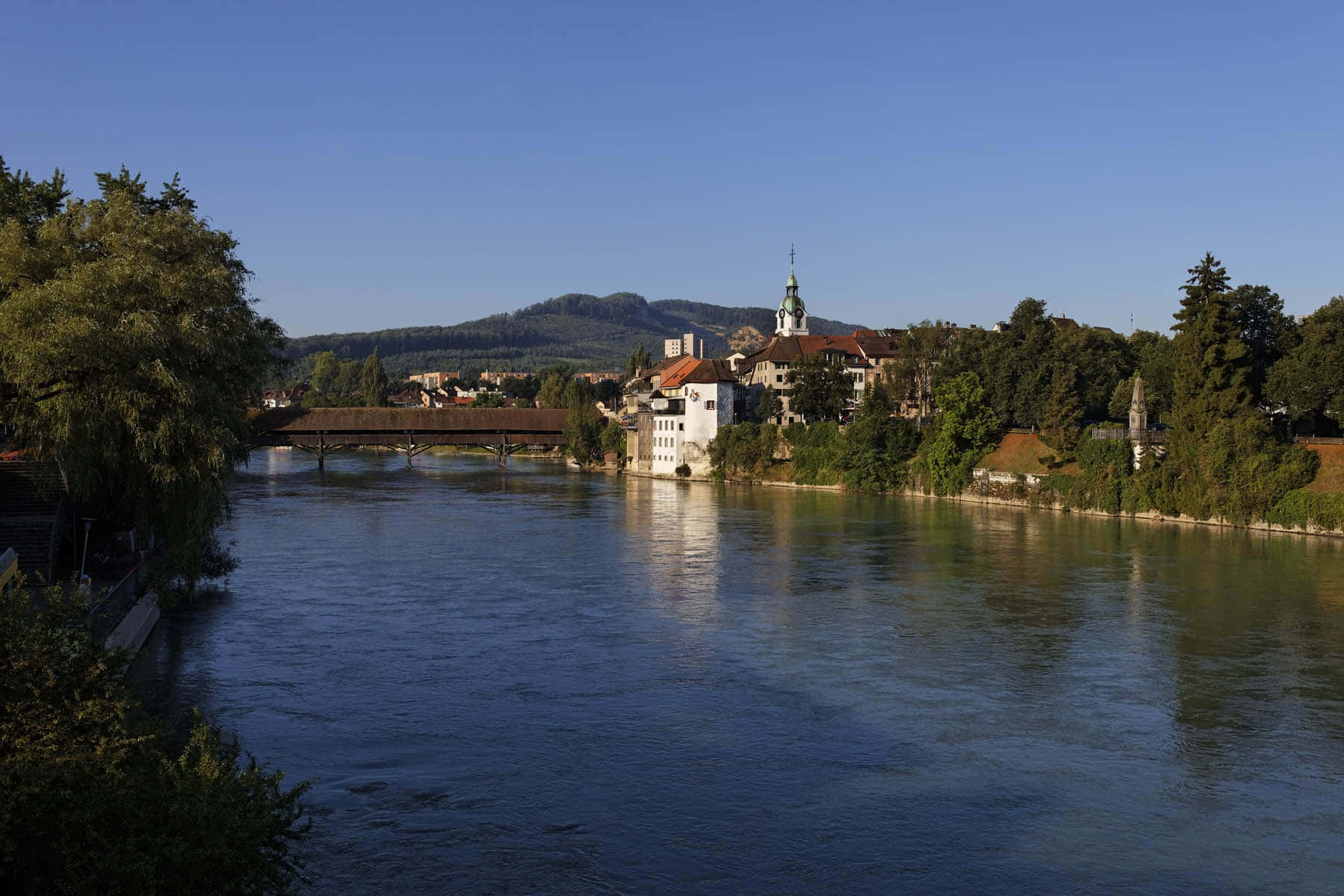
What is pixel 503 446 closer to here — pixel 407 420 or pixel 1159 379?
pixel 407 420

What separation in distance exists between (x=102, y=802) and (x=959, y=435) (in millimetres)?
59388

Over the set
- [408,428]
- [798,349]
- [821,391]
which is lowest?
[408,428]

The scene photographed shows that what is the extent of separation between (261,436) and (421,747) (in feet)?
258

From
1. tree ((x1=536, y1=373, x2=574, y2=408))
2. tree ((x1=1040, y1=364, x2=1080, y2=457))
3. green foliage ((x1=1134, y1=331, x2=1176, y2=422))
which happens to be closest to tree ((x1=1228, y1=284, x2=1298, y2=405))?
green foliage ((x1=1134, y1=331, x2=1176, y2=422))

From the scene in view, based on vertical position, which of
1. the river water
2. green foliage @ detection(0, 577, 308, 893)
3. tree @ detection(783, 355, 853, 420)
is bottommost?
the river water

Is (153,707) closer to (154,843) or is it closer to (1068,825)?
(154,843)

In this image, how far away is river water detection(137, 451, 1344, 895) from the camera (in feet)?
47.1

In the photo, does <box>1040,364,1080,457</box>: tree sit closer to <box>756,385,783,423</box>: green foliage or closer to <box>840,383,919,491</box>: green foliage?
<box>840,383,919,491</box>: green foliage

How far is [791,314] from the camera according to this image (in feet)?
Answer: 404

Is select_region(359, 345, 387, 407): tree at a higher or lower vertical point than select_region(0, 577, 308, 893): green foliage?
higher

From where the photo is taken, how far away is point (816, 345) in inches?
3871

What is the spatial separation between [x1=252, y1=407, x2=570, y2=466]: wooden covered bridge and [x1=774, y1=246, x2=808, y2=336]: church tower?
107ft

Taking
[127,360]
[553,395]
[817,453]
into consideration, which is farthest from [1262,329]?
[553,395]

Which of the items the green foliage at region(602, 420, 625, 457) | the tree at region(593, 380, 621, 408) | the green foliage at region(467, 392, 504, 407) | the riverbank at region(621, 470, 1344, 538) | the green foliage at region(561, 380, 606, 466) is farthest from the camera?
the green foliage at region(467, 392, 504, 407)
